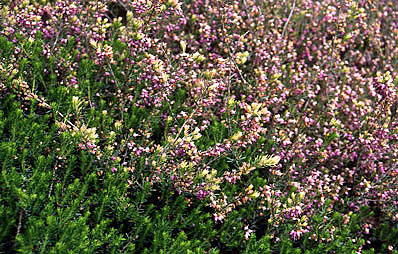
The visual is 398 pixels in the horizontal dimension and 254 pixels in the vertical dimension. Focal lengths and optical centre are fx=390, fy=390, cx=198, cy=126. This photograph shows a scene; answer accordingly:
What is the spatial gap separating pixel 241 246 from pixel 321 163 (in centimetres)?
138

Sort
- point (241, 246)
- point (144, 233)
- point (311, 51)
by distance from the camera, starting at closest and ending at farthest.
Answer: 1. point (144, 233)
2. point (241, 246)
3. point (311, 51)

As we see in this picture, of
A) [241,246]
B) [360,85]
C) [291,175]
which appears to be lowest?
[241,246]

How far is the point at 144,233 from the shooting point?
2.72 m

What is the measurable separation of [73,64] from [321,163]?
255cm

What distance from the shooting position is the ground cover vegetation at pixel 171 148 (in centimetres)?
266

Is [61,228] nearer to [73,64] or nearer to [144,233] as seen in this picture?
[144,233]

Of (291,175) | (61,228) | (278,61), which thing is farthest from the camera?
(278,61)

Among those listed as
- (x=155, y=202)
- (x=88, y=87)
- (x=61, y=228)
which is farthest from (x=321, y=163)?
(x=61, y=228)

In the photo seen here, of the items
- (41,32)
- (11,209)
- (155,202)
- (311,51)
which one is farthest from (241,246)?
(311,51)

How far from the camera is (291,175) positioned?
366 centimetres

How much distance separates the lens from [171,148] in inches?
116

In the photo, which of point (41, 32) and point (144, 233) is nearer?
point (144, 233)

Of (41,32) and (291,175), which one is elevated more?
(41,32)

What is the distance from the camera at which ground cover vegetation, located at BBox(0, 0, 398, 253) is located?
8.72ft
